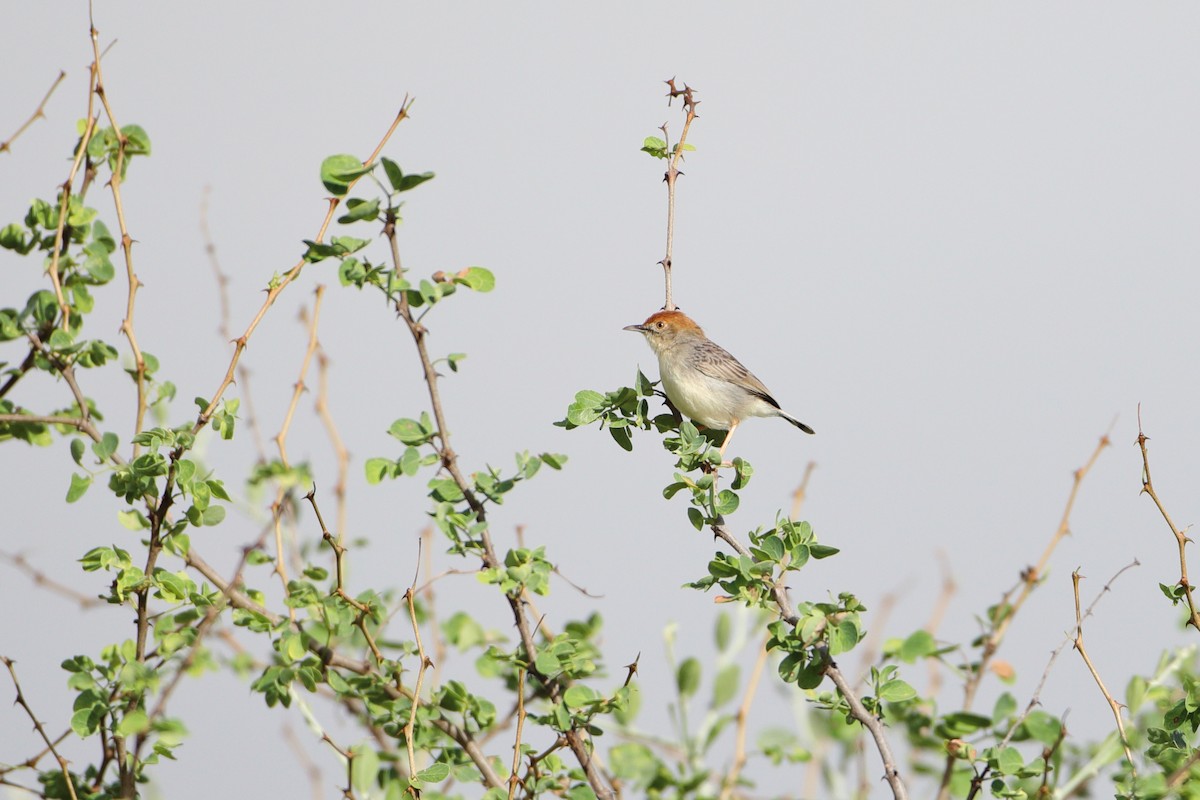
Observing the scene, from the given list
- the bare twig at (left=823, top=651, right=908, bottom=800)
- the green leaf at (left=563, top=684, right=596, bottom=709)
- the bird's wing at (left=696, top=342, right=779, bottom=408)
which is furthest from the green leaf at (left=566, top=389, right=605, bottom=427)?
the bird's wing at (left=696, top=342, right=779, bottom=408)

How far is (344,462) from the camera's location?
16.8 ft

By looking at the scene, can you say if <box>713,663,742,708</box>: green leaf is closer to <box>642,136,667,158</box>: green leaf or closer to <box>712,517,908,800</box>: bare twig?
<box>712,517,908,800</box>: bare twig

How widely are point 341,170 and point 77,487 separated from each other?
4.64 ft

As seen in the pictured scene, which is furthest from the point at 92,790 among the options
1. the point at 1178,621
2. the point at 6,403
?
the point at 1178,621

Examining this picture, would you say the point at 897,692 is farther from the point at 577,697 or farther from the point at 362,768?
the point at 362,768

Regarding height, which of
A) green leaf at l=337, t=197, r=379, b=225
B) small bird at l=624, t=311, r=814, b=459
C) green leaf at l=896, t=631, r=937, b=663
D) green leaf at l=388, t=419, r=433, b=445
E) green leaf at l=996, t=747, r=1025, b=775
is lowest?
green leaf at l=996, t=747, r=1025, b=775

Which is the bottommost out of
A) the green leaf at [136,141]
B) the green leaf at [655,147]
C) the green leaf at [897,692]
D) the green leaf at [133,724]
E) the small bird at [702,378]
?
the green leaf at [897,692]

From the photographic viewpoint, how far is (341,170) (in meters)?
3.69

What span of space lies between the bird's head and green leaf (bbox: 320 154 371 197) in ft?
11.5

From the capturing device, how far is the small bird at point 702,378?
246 inches

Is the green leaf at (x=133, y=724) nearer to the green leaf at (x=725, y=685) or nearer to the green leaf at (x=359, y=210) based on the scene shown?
the green leaf at (x=359, y=210)

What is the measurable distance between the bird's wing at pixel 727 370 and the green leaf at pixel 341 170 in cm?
323

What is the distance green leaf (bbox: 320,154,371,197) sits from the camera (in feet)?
12.1

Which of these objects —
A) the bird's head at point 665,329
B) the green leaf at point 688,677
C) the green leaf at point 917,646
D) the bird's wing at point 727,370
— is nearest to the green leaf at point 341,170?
the green leaf at point 688,677
